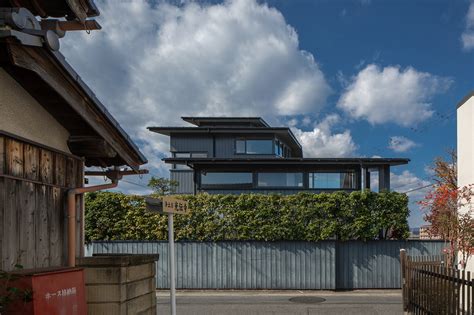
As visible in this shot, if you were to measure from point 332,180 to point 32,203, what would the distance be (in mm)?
16978

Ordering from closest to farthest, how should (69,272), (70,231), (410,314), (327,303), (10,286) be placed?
(10,286), (69,272), (70,231), (410,314), (327,303)

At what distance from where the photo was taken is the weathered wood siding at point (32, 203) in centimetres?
464

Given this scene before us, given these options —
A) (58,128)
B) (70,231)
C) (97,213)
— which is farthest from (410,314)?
(97,213)

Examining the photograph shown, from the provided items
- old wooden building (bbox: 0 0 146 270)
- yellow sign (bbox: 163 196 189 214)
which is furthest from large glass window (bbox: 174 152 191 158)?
old wooden building (bbox: 0 0 146 270)

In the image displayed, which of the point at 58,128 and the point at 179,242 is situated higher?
the point at 58,128

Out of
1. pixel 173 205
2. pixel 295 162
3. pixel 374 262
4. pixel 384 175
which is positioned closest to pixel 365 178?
pixel 384 175

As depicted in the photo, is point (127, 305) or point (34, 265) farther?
point (127, 305)

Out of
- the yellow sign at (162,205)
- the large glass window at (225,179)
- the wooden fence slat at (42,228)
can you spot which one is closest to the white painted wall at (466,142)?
the yellow sign at (162,205)

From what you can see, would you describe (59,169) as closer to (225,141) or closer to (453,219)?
(453,219)

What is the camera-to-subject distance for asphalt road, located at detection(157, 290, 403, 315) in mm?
11422

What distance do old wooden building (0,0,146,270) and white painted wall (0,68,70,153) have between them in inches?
0.4

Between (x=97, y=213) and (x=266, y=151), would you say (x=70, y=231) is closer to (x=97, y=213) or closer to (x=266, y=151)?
(x=97, y=213)

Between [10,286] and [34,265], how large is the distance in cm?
94

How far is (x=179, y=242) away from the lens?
48.9 feet
